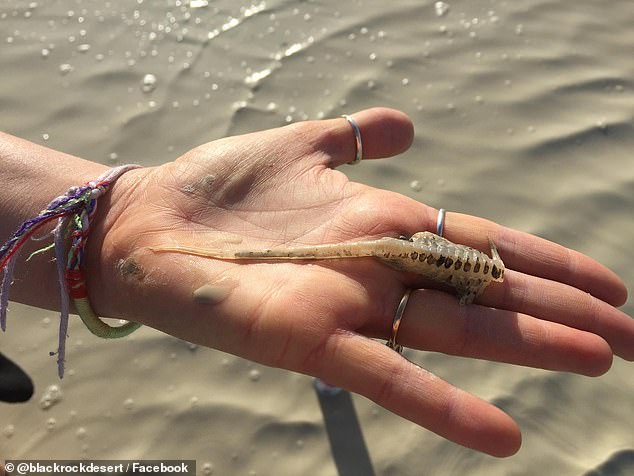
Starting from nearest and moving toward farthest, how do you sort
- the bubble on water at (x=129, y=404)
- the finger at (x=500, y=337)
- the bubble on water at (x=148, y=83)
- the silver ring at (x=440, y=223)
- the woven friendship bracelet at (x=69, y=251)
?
1. the finger at (x=500, y=337)
2. the woven friendship bracelet at (x=69, y=251)
3. the silver ring at (x=440, y=223)
4. the bubble on water at (x=129, y=404)
5. the bubble on water at (x=148, y=83)

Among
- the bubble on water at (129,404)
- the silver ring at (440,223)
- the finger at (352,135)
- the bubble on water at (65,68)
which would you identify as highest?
the finger at (352,135)

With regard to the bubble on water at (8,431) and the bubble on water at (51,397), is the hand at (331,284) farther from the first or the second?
the bubble on water at (8,431)

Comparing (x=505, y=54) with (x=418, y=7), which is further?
(x=418, y=7)

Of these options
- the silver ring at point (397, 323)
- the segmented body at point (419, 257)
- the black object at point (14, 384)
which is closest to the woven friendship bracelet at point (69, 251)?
the segmented body at point (419, 257)

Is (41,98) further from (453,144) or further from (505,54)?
(505,54)

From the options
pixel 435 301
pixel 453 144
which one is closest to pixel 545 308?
pixel 435 301

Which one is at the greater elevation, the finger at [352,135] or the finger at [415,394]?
the finger at [352,135]

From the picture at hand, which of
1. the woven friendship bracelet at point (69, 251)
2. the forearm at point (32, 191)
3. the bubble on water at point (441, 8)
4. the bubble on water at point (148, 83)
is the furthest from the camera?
the bubble on water at point (441, 8)

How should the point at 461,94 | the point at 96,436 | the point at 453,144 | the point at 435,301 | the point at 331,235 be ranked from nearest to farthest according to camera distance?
1. the point at 435,301
2. the point at 331,235
3. the point at 96,436
4. the point at 453,144
5. the point at 461,94
